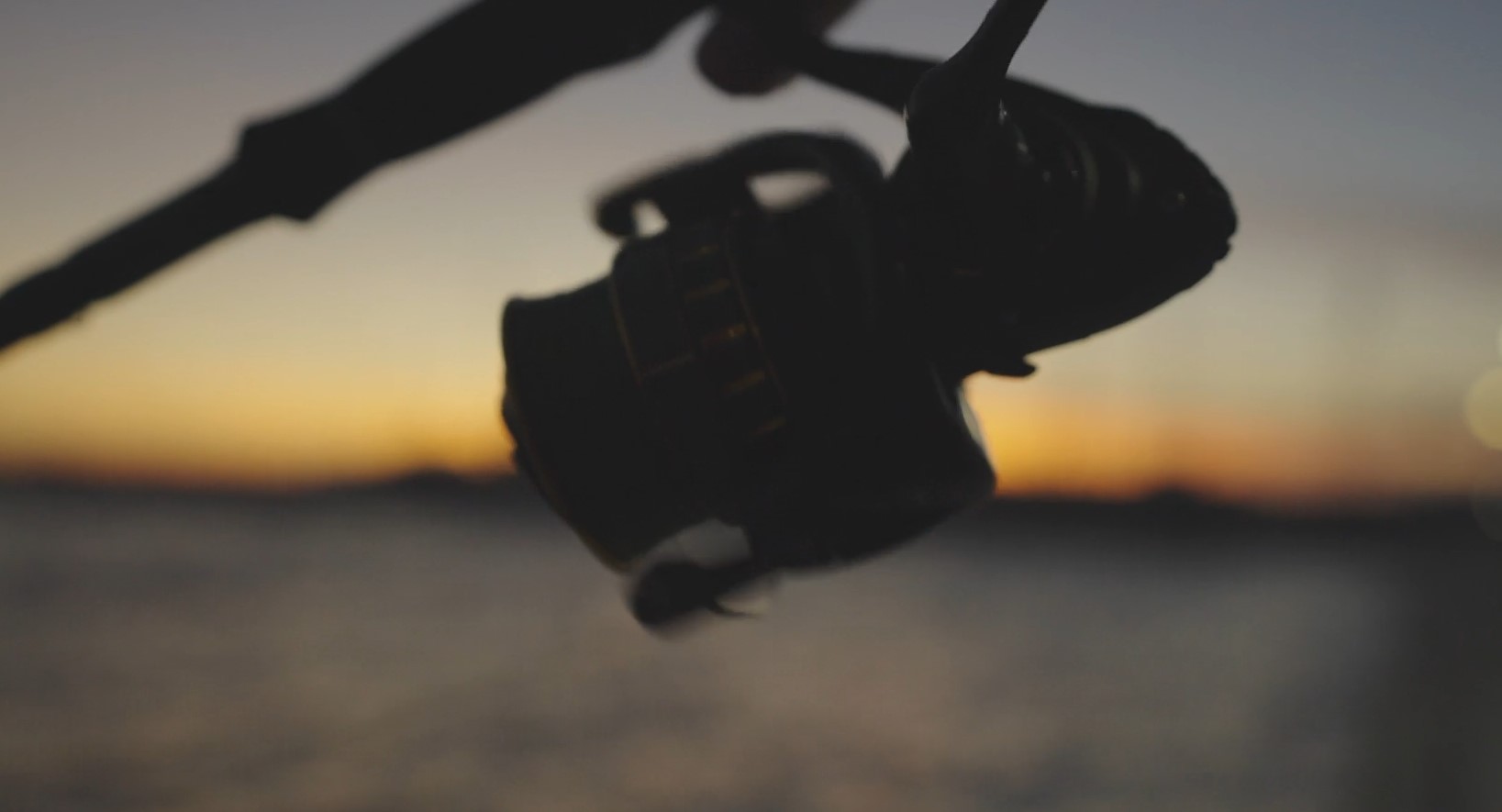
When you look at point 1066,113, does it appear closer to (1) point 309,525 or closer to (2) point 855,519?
(2) point 855,519

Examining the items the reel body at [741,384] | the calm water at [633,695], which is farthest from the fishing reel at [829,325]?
the calm water at [633,695]

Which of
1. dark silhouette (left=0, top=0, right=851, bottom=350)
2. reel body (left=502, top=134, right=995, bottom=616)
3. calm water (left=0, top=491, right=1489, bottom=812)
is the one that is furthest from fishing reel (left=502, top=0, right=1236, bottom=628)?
calm water (left=0, top=491, right=1489, bottom=812)

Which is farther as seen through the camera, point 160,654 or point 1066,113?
point 160,654

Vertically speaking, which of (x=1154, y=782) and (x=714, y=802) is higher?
(x=714, y=802)

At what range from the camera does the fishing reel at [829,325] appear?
0.63 metres

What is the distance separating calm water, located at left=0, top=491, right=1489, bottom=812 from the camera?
450 centimetres

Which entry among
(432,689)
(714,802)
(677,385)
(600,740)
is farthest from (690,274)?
(432,689)

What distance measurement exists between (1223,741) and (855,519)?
5.48 m

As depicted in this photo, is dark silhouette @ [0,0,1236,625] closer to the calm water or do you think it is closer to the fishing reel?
the fishing reel

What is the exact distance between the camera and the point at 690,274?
681mm

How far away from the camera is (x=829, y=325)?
667 mm

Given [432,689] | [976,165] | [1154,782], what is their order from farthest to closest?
[432,689], [1154,782], [976,165]

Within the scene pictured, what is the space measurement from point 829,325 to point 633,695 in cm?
530

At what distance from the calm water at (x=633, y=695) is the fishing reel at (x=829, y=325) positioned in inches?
52.3
